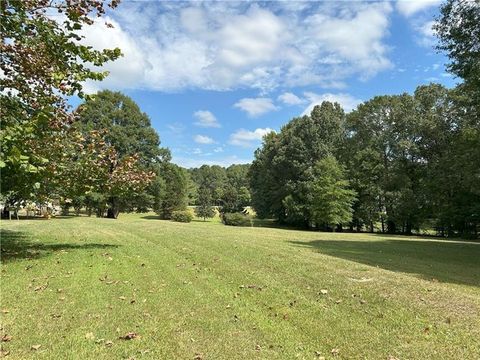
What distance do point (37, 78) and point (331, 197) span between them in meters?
31.8

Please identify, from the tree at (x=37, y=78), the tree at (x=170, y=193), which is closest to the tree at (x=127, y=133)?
the tree at (x=170, y=193)

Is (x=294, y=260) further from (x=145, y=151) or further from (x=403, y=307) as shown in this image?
(x=145, y=151)

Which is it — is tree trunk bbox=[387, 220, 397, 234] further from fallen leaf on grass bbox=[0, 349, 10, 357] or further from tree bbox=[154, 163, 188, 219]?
fallen leaf on grass bbox=[0, 349, 10, 357]

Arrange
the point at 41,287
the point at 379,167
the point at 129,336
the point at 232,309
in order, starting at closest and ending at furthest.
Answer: the point at 129,336 → the point at 232,309 → the point at 41,287 → the point at 379,167

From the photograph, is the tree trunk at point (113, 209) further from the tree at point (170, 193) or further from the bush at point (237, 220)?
the bush at point (237, 220)

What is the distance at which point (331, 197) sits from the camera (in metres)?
37.9

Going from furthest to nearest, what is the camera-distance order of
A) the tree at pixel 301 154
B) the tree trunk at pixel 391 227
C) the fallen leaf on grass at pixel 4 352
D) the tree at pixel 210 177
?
the tree at pixel 210 177 < the tree at pixel 301 154 < the tree trunk at pixel 391 227 < the fallen leaf on grass at pixel 4 352

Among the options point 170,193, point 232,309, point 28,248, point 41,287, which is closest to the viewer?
point 232,309

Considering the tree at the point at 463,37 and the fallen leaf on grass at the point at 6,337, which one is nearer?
the fallen leaf on grass at the point at 6,337

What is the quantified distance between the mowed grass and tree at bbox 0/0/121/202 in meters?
2.55

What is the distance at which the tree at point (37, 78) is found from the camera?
8.44 m

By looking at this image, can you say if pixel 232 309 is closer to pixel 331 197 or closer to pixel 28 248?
pixel 28 248

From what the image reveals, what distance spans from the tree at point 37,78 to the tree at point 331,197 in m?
30.2

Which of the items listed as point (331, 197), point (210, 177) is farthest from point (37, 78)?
point (210, 177)
